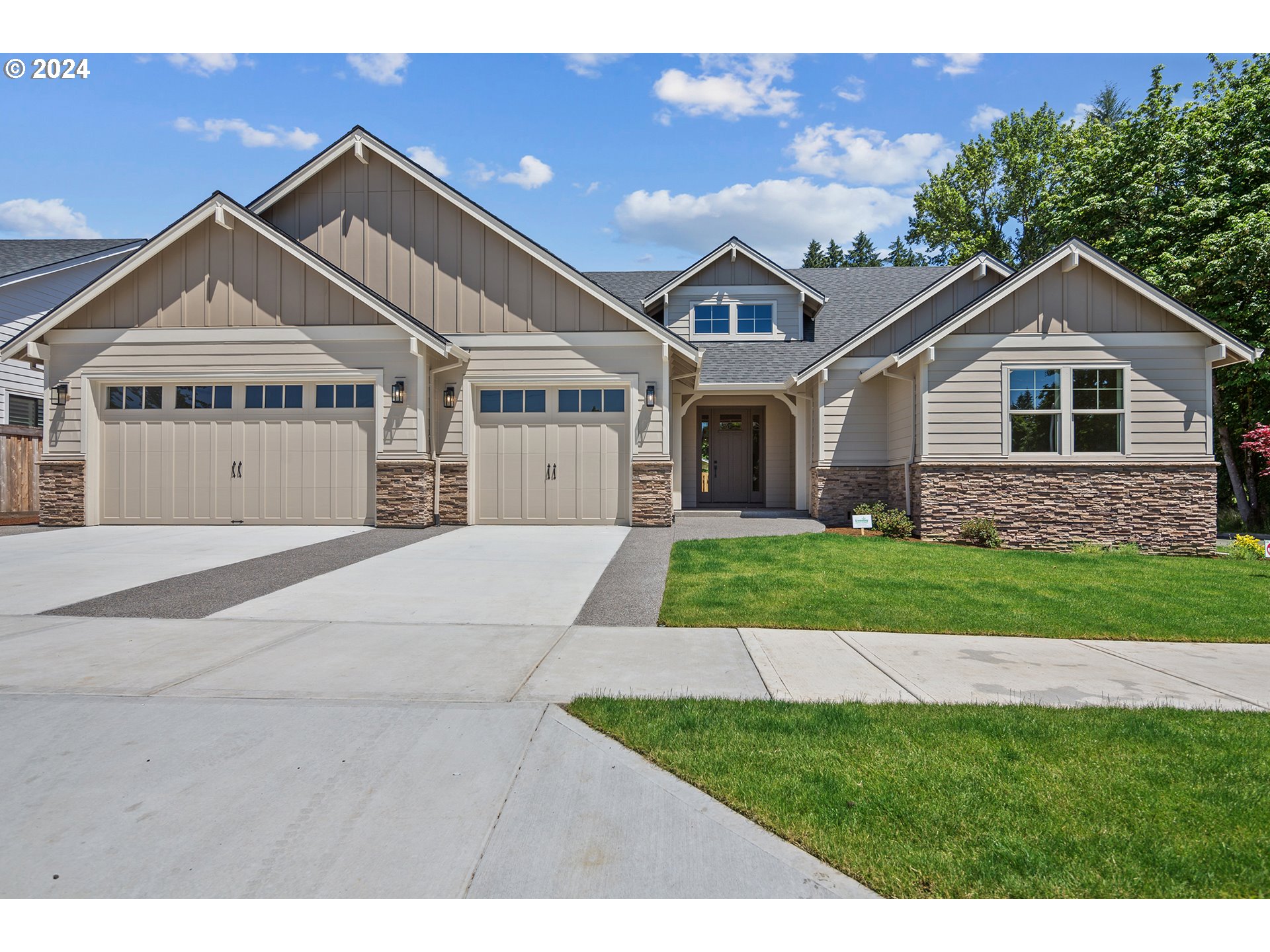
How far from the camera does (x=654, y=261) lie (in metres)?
23.5

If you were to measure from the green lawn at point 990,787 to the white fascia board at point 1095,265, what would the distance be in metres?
9.89

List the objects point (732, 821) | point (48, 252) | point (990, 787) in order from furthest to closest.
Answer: point (48, 252) < point (990, 787) < point (732, 821)

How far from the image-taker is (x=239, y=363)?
1354cm

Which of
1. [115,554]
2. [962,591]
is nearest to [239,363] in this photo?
[115,554]

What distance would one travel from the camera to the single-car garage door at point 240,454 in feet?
44.5

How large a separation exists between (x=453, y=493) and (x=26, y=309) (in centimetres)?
1356

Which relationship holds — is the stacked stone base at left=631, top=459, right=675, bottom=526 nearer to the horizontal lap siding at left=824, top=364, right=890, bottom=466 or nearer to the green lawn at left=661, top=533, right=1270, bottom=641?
the green lawn at left=661, top=533, right=1270, bottom=641

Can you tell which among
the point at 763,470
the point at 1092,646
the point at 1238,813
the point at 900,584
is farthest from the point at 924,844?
the point at 763,470

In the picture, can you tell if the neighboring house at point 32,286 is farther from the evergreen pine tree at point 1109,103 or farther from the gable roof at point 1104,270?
the evergreen pine tree at point 1109,103

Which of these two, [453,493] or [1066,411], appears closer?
[1066,411]

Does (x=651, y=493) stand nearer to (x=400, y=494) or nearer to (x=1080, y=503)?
(x=400, y=494)

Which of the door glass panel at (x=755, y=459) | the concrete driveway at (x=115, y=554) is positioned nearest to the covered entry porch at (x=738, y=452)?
the door glass panel at (x=755, y=459)

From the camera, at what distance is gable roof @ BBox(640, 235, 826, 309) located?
18.1 m

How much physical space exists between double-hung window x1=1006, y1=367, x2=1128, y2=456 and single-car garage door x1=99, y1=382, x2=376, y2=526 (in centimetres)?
1196
